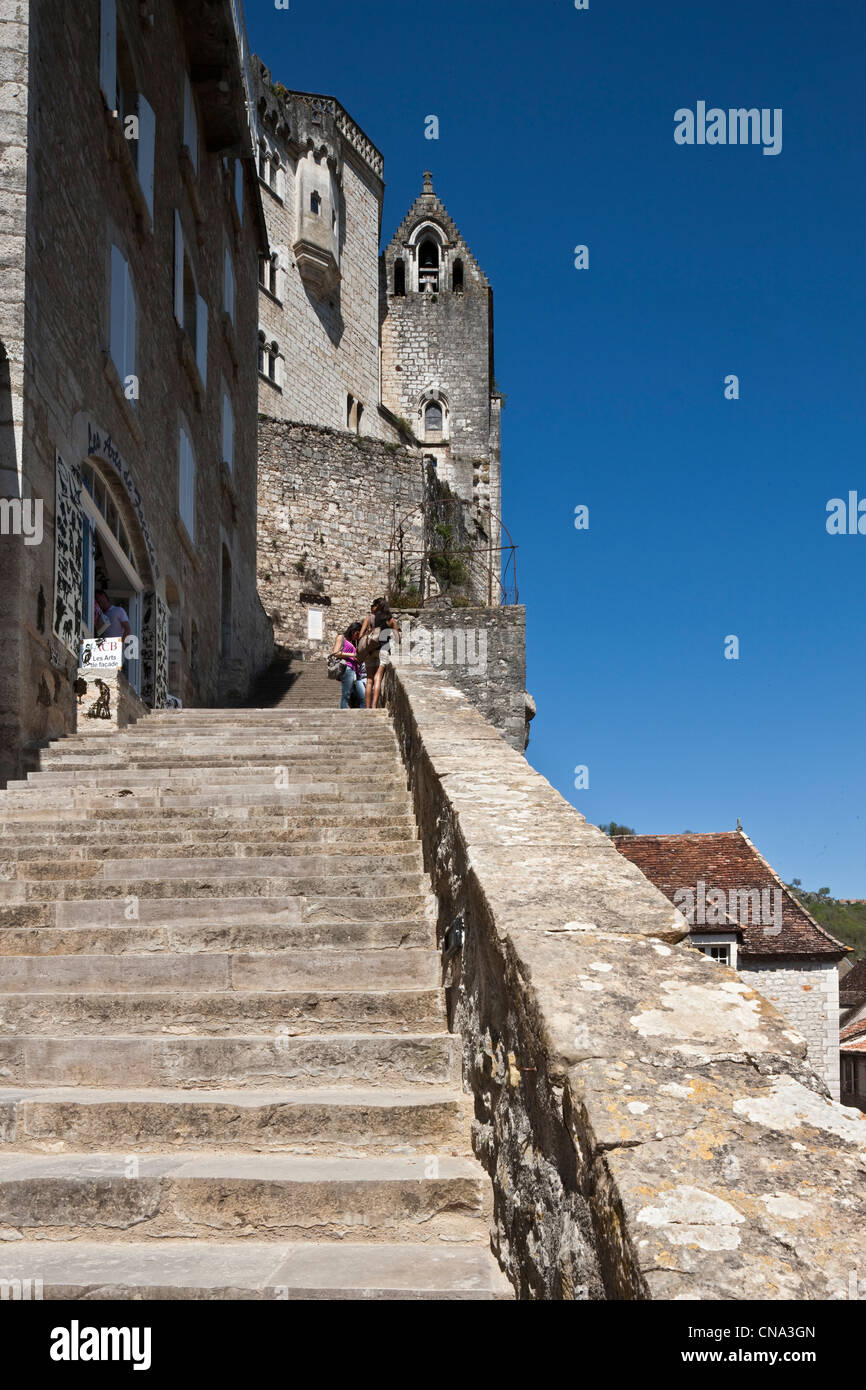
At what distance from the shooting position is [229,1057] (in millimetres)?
3633

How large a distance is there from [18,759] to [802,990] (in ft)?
64.2

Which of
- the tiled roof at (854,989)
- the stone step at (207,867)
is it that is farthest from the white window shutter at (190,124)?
the tiled roof at (854,989)

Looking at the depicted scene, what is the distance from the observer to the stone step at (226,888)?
482 centimetres

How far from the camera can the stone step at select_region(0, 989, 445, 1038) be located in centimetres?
390

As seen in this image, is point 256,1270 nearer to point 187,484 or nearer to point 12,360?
point 12,360

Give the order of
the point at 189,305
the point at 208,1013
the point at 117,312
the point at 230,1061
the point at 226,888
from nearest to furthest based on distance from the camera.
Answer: the point at 230,1061 → the point at 208,1013 → the point at 226,888 → the point at 117,312 → the point at 189,305

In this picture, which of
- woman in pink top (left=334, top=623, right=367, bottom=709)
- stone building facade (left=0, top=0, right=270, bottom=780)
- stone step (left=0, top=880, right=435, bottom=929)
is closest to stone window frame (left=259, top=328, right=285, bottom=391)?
stone building facade (left=0, top=0, right=270, bottom=780)

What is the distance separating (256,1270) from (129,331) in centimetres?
984

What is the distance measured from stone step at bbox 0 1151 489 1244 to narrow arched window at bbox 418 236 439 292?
40.5 meters

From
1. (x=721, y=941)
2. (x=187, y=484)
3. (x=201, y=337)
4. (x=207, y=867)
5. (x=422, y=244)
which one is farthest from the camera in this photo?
(x=422, y=244)

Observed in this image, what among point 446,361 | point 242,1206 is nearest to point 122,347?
point 242,1206

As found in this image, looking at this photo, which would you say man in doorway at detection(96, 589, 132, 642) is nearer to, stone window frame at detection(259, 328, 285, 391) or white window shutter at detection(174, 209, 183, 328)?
white window shutter at detection(174, 209, 183, 328)
